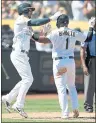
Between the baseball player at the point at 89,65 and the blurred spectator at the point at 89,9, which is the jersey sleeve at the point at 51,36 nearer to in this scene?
the baseball player at the point at 89,65

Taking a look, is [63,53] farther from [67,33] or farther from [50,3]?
[50,3]

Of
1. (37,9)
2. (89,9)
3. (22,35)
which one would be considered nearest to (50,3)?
(37,9)

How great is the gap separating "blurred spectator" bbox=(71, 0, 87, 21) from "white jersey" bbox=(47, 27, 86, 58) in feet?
31.8

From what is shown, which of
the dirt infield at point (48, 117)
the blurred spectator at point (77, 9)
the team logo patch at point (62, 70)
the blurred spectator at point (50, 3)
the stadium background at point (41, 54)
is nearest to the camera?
the dirt infield at point (48, 117)

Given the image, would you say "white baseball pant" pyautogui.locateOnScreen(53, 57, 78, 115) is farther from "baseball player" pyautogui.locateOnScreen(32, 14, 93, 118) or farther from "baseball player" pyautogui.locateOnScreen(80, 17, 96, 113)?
"baseball player" pyautogui.locateOnScreen(80, 17, 96, 113)

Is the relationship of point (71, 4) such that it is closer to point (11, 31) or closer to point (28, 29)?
point (11, 31)

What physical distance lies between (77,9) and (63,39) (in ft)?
32.8

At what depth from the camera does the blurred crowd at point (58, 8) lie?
1945 centimetres

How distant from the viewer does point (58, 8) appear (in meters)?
19.7

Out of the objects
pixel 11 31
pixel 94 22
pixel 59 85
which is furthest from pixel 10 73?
pixel 59 85

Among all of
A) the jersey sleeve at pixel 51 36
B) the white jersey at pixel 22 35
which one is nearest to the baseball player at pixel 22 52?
the white jersey at pixel 22 35

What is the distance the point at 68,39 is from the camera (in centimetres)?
994

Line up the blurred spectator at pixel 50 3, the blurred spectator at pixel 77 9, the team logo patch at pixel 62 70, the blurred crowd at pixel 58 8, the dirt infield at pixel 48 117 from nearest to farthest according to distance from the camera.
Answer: the dirt infield at pixel 48 117 → the team logo patch at pixel 62 70 → the blurred crowd at pixel 58 8 → the blurred spectator at pixel 77 9 → the blurred spectator at pixel 50 3

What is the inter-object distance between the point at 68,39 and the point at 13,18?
966 centimetres
